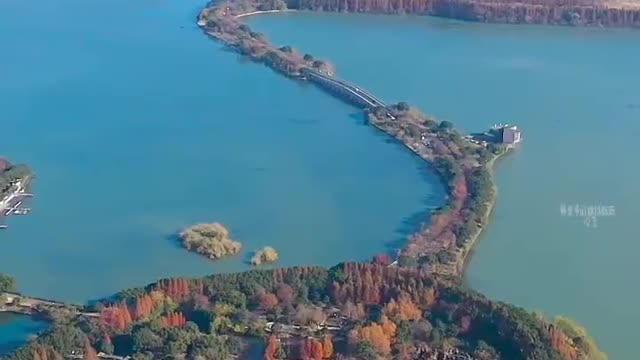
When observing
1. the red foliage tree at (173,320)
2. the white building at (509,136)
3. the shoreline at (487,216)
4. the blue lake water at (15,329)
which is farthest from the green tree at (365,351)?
the white building at (509,136)

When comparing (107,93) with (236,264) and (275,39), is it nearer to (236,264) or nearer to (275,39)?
(275,39)

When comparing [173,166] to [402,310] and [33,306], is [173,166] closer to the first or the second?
[33,306]

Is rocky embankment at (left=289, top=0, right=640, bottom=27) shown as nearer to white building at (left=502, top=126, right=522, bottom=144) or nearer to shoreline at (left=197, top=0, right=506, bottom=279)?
shoreline at (left=197, top=0, right=506, bottom=279)

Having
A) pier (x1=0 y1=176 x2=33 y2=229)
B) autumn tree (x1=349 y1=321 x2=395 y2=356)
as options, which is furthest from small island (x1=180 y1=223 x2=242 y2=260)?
autumn tree (x1=349 y1=321 x2=395 y2=356)

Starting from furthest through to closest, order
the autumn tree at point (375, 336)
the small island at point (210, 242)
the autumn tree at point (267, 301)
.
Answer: the small island at point (210, 242)
the autumn tree at point (267, 301)
the autumn tree at point (375, 336)

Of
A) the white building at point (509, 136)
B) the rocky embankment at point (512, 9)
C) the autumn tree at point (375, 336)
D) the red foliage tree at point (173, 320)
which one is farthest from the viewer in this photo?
the rocky embankment at point (512, 9)

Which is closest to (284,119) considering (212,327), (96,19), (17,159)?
(17,159)

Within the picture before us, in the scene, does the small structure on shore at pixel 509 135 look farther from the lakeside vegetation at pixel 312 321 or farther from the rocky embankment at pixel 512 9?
the rocky embankment at pixel 512 9
